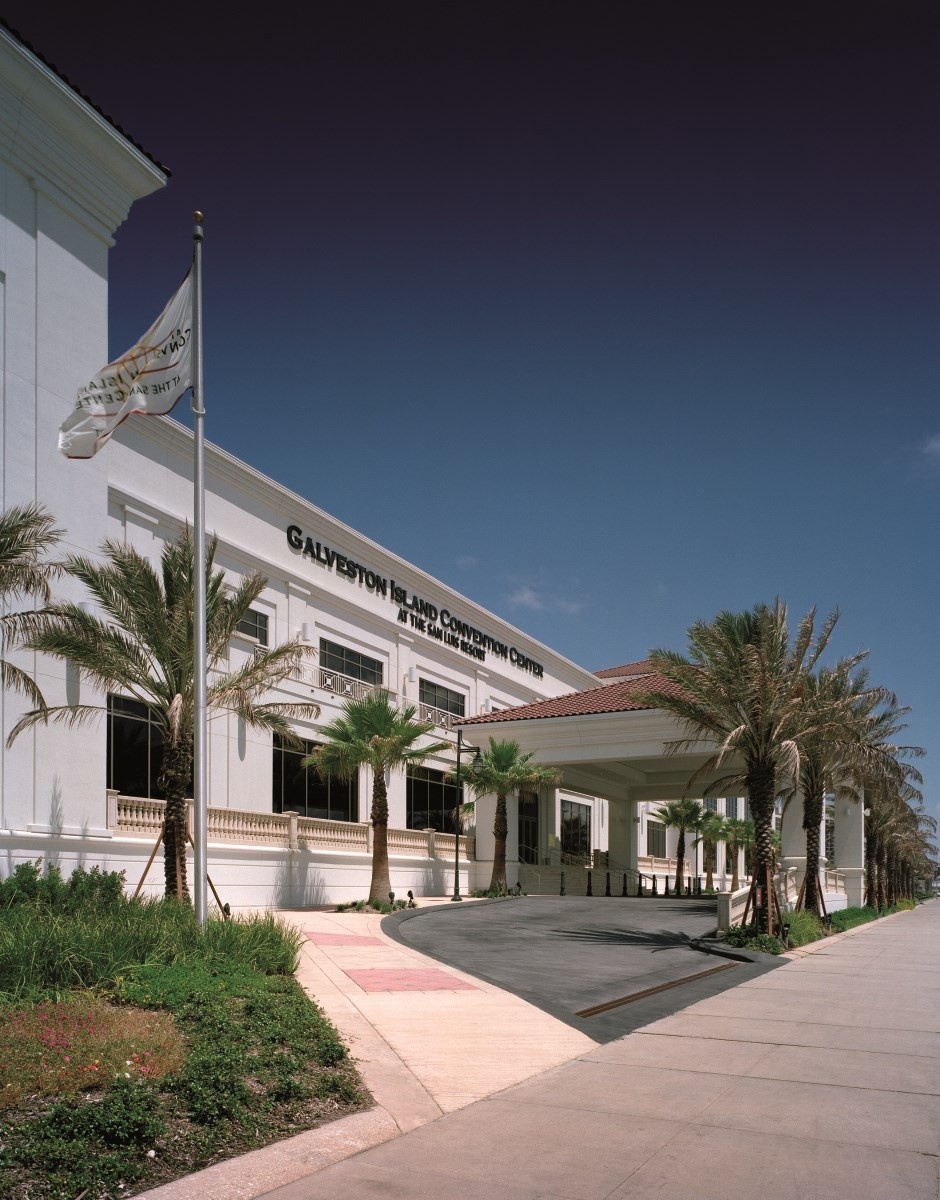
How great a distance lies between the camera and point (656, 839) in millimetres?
72125

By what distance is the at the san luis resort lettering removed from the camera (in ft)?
127

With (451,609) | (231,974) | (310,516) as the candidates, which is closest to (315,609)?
(310,516)

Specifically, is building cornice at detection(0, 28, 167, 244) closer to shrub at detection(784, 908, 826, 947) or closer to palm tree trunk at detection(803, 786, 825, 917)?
shrub at detection(784, 908, 826, 947)

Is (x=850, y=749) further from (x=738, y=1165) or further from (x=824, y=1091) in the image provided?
(x=738, y=1165)

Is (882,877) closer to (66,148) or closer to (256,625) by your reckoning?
(256,625)

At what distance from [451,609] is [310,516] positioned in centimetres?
1220

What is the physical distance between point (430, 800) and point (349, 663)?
26.3 ft

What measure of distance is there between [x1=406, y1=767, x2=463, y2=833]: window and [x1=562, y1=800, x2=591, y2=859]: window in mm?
9705

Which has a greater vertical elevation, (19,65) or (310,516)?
(19,65)

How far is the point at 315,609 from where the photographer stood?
38594 millimetres

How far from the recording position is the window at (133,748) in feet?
93.1

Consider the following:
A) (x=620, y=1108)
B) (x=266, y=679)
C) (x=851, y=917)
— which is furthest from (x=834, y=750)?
(x=620, y=1108)

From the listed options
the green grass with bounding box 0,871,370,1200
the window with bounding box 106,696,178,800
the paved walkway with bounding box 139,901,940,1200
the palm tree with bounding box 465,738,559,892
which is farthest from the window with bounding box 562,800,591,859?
the green grass with bounding box 0,871,370,1200

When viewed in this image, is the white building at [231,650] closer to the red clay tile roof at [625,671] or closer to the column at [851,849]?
the column at [851,849]
